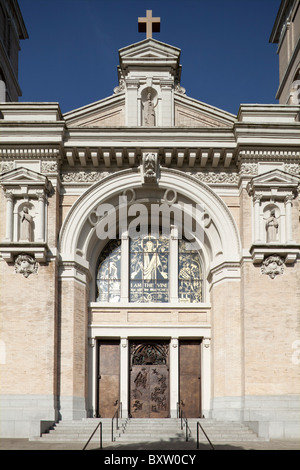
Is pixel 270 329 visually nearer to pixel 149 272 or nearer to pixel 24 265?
pixel 149 272

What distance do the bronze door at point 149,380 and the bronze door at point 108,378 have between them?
546mm

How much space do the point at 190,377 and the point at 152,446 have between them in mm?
6502

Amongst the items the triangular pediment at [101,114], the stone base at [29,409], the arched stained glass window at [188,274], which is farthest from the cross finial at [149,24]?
the stone base at [29,409]

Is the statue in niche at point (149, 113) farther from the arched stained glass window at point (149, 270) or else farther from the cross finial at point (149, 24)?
the arched stained glass window at point (149, 270)

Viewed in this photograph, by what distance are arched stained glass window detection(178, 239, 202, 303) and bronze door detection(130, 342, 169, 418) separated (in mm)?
2047

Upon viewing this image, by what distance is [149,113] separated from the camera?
2719cm

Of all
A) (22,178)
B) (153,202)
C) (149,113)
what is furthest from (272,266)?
(22,178)

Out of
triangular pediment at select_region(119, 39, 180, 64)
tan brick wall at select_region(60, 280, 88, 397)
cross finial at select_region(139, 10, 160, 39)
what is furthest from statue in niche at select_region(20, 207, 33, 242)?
cross finial at select_region(139, 10, 160, 39)

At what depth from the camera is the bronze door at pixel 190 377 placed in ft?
84.9

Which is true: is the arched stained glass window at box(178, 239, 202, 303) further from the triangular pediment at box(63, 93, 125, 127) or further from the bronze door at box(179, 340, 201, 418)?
the triangular pediment at box(63, 93, 125, 127)

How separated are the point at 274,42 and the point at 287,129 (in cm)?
1437

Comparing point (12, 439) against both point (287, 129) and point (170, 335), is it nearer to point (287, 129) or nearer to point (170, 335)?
point (170, 335)

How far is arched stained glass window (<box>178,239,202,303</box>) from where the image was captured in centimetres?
2712

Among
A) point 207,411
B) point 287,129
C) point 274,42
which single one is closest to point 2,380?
point 207,411
